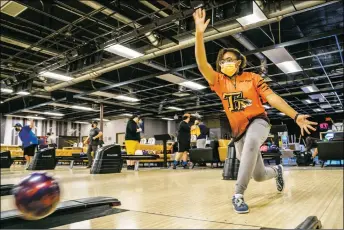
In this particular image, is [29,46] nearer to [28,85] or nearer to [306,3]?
[28,85]

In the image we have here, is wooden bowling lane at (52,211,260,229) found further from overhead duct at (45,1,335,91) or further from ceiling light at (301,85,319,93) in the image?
ceiling light at (301,85,319,93)

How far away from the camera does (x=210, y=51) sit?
9055mm

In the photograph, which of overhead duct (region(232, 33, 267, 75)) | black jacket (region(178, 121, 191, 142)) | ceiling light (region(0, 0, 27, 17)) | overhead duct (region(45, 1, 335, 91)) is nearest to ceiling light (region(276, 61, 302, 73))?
overhead duct (region(232, 33, 267, 75))

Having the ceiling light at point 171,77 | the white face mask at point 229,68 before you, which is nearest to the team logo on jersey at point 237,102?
the white face mask at point 229,68

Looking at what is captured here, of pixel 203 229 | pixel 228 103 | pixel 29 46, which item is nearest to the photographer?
pixel 203 229

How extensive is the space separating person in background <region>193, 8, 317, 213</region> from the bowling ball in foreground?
4.05 ft

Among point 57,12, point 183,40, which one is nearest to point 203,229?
point 183,40

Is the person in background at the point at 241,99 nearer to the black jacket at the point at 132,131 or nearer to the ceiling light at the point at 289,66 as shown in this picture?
the black jacket at the point at 132,131

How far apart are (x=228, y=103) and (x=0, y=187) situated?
1.45m

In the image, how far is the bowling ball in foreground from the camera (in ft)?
2.33

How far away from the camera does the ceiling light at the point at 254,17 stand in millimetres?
Answer: 5777

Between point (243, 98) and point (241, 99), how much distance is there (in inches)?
0.6

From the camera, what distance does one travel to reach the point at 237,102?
1.87 m

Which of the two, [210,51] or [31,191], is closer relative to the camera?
[31,191]
